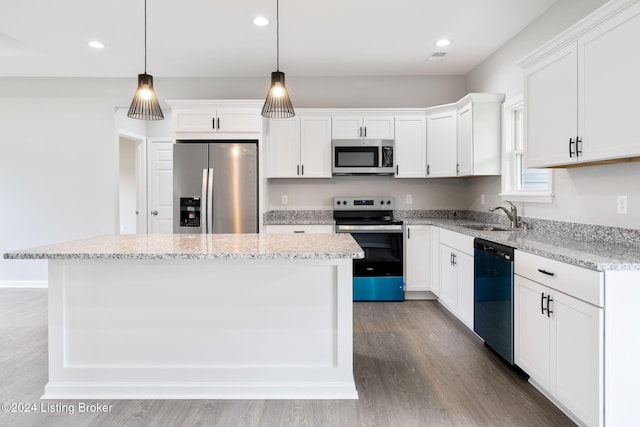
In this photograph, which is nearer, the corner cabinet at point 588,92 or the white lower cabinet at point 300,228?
the corner cabinet at point 588,92

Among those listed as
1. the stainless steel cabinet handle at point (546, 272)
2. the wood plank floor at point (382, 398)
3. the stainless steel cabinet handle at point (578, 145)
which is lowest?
the wood plank floor at point (382, 398)

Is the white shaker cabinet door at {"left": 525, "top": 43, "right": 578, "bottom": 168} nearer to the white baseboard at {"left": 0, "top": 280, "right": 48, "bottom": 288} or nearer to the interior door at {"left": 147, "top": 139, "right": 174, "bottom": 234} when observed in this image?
Answer: the interior door at {"left": 147, "top": 139, "right": 174, "bottom": 234}

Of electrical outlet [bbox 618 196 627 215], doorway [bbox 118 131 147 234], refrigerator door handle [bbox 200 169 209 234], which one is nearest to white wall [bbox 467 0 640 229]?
electrical outlet [bbox 618 196 627 215]

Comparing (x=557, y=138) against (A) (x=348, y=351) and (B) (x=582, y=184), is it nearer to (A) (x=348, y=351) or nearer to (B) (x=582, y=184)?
(B) (x=582, y=184)

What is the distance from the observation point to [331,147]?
14.4 feet

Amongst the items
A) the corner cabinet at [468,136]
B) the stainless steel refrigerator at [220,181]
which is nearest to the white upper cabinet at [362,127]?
the corner cabinet at [468,136]

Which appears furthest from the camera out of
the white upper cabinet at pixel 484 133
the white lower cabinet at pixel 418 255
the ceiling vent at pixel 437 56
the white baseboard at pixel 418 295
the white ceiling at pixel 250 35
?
Answer: the white baseboard at pixel 418 295

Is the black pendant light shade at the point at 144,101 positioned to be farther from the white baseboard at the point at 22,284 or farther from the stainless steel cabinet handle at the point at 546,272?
the white baseboard at the point at 22,284

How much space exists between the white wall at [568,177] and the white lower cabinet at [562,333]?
69 centimetres

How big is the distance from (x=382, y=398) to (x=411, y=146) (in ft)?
9.80

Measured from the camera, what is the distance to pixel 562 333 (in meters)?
1.90

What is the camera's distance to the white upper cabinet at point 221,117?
410 cm

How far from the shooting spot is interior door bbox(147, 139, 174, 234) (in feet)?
19.1

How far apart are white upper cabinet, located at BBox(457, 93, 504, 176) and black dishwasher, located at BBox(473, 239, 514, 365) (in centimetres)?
121
